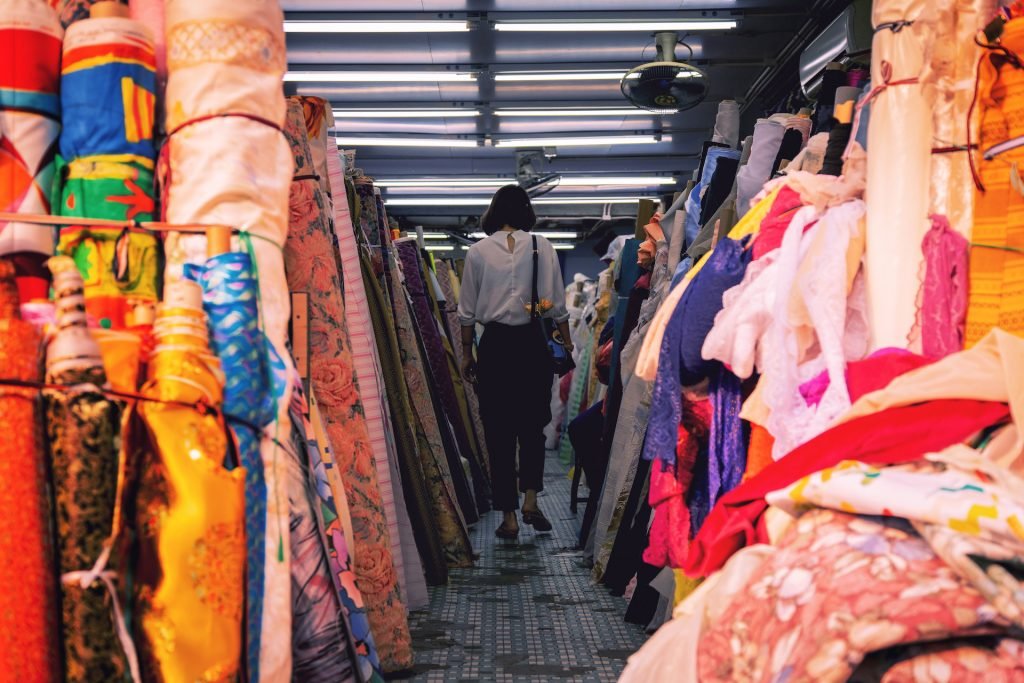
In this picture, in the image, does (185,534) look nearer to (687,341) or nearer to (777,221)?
(687,341)

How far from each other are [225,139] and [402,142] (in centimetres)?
814

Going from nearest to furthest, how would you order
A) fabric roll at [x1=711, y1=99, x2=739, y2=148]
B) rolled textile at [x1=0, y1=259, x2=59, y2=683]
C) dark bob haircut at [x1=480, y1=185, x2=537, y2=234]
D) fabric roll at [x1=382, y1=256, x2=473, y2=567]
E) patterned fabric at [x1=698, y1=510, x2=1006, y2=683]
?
patterned fabric at [x1=698, y1=510, x2=1006, y2=683] → rolled textile at [x1=0, y1=259, x2=59, y2=683] → fabric roll at [x1=711, y1=99, x2=739, y2=148] → fabric roll at [x1=382, y1=256, x2=473, y2=567] → dark bob haircut at [x1=480, y1=185, x2=537, y2=234]

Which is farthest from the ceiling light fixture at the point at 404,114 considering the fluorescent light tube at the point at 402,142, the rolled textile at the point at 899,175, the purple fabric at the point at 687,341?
the rolled textile at the point at 899,175

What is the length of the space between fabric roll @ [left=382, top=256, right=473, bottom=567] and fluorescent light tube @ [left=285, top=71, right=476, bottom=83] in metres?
3.53

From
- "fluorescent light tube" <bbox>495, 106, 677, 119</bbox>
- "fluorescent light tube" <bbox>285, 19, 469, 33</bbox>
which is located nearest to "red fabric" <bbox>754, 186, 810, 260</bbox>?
"fluorescent light tube" <bbox>285, 19, 469, 33</bbox>

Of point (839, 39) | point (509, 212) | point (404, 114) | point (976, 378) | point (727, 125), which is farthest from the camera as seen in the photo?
point (404, 114)

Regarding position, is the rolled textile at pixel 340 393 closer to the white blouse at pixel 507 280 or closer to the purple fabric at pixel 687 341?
the purple fabric at pixel 687 341

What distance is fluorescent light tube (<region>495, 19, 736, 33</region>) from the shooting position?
6.45 meters

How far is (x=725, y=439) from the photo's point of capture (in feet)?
6.62

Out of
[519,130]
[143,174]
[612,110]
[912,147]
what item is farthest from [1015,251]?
[519,130]

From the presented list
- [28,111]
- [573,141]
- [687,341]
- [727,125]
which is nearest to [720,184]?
[727,125]

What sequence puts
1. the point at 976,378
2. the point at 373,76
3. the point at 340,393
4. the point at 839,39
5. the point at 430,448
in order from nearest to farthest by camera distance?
the point at 976,378, the point at 340,393, the point at 430,448, the point at 839,39, the point at 373,76

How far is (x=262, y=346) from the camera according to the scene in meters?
1.35

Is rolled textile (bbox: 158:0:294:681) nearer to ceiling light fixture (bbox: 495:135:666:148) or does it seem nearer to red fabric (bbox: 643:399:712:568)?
red fabric (bbox: 643:399:712:568)
